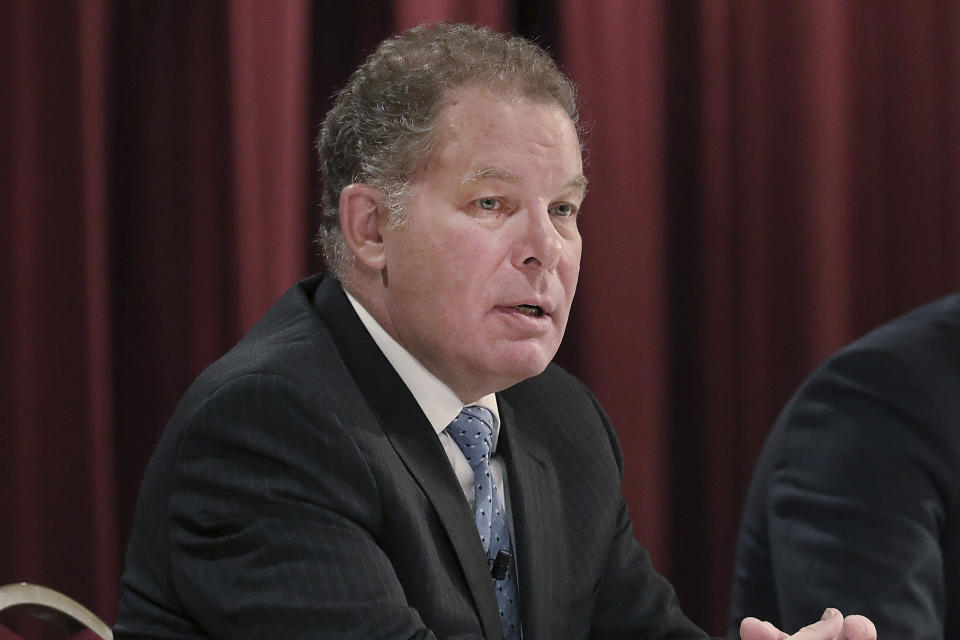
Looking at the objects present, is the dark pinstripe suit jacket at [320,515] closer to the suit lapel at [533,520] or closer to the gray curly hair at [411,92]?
the suit lapel at [533,520]

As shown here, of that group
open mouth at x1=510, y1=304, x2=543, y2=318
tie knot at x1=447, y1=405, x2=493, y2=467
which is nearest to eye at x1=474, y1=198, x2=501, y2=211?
open mouth at x1=510, y1=304, x2=543, y2=318

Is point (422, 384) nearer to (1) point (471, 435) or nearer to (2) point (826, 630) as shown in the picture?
(1) point (471, 435)

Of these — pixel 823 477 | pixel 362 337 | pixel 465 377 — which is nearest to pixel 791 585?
pixel 823 477

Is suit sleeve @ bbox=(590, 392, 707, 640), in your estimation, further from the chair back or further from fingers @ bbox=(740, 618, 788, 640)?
the chair back

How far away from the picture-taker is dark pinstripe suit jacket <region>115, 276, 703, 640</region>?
113 centimetres

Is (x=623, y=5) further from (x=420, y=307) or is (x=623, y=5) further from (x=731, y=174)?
(x=420, y=307)

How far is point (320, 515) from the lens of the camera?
116 centimetres

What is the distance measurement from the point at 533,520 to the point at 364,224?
0.39 m

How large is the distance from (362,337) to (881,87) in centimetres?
176

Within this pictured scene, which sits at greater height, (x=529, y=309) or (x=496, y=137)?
(x=496, y=137)

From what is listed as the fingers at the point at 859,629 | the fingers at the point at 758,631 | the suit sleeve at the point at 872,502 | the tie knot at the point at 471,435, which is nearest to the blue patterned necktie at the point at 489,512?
the tie knot at the point at 471,435

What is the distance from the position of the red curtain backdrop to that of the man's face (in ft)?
3.26

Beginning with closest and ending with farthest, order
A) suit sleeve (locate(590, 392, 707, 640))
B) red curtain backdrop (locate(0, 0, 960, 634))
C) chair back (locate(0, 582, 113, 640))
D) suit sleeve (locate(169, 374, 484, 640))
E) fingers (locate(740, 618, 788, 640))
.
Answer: suit sleeve (locate(169, 374, 484, 640)) → fingers (locate(740, 618, 788, 640)) → chair back (locate(0, 582, 113, 640)) → suit sleeve (locate(590, 392, 707, 640)) → red curtain backdrop (locate(0, 0, 960, 634))

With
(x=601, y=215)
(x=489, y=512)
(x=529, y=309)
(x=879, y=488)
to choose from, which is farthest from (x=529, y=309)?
(x=601, y=215)
